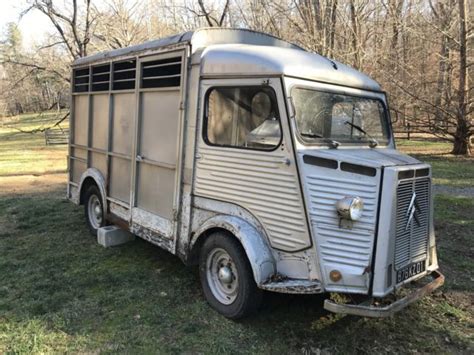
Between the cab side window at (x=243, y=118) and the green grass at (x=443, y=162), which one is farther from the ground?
the cab side window at (x=243, y=118)

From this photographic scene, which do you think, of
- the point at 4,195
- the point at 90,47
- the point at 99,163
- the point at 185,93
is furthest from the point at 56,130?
the point at 185,93

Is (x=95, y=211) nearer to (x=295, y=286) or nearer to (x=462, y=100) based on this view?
(x=295, y=286)

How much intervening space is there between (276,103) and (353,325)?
2176mm

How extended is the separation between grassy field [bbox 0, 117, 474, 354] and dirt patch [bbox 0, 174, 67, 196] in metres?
5.11

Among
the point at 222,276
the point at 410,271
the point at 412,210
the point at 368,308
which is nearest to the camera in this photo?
the point at 368,308

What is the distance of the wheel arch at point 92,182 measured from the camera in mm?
6199

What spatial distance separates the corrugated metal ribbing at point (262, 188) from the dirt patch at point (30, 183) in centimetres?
819

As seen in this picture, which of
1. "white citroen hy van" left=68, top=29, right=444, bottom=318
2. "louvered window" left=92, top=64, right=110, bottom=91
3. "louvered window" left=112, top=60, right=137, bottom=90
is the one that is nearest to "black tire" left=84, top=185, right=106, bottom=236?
"white citroen hy van" left=68, top=29, right=444, bottom=318

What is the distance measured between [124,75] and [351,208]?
3642mm

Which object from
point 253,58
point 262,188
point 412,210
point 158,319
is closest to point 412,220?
point 412,210

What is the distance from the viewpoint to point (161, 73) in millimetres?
4910

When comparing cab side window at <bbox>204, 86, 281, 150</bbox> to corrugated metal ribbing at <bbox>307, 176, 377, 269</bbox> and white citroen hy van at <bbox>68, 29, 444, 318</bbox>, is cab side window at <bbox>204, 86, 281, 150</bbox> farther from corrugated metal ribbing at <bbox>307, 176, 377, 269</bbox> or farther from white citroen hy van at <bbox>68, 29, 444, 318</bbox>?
corrugated metal ribbing at <bbox>307, 176, 377, 269</bbox>

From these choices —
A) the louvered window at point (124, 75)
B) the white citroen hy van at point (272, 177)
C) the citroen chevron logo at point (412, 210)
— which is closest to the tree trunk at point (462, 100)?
the white citroen hy van at point (272, 177)

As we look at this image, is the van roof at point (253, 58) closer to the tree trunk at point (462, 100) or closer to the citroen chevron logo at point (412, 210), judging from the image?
the citroen chevron logo at point (412, 210)
